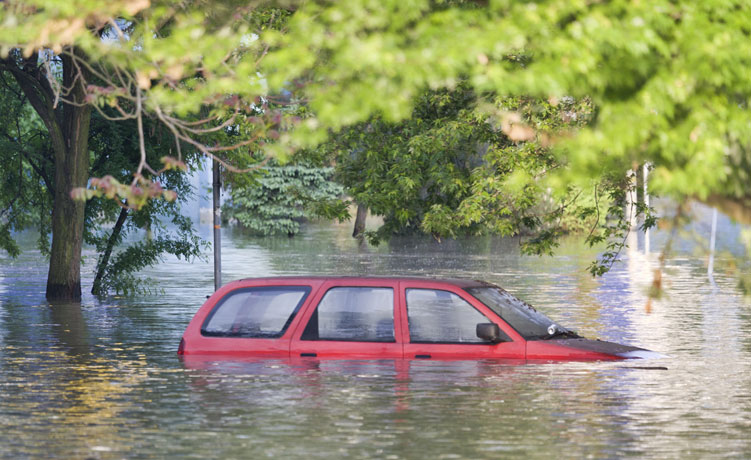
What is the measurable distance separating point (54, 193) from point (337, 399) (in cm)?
1983

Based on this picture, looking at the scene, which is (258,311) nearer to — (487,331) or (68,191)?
(487,331)

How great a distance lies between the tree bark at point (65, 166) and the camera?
3112 cm

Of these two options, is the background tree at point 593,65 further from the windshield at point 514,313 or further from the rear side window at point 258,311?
the rear side window at point 258,311

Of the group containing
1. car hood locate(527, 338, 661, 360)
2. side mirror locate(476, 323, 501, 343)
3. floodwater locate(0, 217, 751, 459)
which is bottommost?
floodwater locate(0, 217, 751, 459)

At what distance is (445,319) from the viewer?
1472 centimetres

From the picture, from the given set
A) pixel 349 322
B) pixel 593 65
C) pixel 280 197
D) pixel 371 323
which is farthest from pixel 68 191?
pixel 280 197

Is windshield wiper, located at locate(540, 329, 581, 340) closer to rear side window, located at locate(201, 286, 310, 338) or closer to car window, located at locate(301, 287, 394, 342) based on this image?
car window, located at locate(301, 287, 394, 342)

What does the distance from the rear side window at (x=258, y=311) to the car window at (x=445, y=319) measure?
1.13m

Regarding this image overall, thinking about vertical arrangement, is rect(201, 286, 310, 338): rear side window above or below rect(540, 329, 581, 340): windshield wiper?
above

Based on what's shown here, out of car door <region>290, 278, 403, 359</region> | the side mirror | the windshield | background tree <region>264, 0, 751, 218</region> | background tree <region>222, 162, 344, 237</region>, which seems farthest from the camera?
background tree <region>222, 162, 344, 237</region>

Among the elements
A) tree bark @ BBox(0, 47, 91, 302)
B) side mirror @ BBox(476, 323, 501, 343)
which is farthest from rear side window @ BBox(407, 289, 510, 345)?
tree bark @ BBox(0, 47, 91, 302)

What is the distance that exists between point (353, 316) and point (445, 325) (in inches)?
37.4

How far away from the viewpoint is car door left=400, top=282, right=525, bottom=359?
47.3 feet

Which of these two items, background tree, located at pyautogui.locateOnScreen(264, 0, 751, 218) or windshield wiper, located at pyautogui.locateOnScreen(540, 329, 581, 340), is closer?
background tree, located at pyautogui.locateOnScreen(264, 0, 751, 218)
